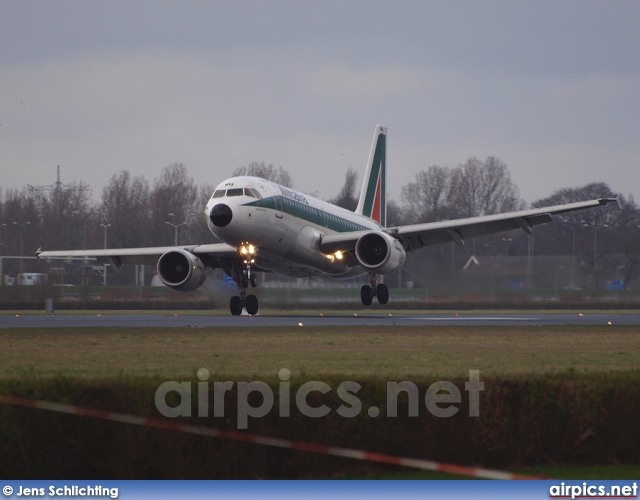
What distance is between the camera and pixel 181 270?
151ft

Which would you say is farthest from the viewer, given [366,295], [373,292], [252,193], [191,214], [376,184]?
[191,214]

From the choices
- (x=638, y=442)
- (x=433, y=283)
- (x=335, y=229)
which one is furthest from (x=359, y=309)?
(x=638, y=442)

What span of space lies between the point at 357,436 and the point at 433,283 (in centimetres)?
4095

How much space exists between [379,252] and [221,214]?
7.76 m

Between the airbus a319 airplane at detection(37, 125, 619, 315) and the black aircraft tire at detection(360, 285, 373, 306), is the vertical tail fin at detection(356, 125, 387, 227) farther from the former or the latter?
the black aircraft tire at detection(360, 285, 373, 306)

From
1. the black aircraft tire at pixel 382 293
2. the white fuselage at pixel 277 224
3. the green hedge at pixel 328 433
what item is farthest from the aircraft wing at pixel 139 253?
the green hedge at pixel 328 433

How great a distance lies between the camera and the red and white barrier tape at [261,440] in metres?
11.1

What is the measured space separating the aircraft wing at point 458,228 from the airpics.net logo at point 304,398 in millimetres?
31358

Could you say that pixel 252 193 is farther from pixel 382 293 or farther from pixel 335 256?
pixel 382 293

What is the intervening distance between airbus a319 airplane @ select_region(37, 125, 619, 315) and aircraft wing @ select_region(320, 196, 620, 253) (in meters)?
0.04

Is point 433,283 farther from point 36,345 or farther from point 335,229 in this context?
point 36,345

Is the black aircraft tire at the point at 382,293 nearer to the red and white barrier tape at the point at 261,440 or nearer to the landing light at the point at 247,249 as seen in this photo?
the landing light at the point at 247,249

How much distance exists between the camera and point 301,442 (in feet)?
38.7

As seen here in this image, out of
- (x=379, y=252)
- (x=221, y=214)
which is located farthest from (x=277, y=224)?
(x=379, y=252)
